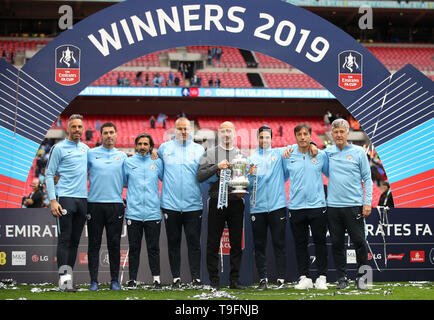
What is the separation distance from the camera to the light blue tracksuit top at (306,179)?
6.78 metres

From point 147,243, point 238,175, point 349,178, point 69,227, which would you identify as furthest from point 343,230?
point 69,227

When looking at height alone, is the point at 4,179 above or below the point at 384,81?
below

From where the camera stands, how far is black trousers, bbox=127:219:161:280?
6.74 meters

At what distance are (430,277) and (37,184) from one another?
759 cm

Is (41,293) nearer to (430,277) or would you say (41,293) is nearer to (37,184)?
(430,277)

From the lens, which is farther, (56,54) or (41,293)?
(56,54)

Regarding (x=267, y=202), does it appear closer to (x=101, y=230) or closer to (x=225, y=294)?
(x=225, y=294)

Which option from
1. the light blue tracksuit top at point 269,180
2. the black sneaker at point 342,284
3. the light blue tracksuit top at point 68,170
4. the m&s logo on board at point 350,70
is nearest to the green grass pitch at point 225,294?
the black sneaker at point 342,284

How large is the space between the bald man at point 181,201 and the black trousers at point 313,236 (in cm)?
116

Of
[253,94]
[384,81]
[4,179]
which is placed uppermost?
[253,94]

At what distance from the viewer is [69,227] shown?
6.46 meters

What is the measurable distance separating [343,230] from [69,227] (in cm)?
311

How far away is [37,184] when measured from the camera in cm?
1162
